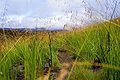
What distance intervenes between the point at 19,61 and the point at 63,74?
13.1 ft

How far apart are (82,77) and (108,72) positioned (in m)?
0.27

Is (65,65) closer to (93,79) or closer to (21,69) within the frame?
(93,79)

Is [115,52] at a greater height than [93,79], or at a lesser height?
greater

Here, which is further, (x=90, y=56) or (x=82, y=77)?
(x=90, y=56)

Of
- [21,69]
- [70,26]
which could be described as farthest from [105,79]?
[70,26]

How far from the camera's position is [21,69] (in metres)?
4.13

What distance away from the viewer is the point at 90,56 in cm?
362

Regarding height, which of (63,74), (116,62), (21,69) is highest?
(63,74)

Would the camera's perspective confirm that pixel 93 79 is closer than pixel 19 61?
Yes

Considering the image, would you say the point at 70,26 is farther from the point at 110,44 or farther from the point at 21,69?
the point at 110,44

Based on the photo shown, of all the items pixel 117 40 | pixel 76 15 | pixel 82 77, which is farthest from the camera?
pixel 76 15

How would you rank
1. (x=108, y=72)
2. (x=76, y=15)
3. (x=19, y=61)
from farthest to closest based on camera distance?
(x=76, y=15), (x=19, y=61), (x=108, y=72)

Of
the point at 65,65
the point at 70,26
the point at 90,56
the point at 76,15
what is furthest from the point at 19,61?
the point at 65,65

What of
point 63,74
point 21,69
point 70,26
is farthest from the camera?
point 70,26
